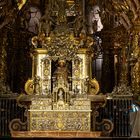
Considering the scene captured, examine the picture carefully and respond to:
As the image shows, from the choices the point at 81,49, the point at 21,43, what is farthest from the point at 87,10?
the point at 81,49

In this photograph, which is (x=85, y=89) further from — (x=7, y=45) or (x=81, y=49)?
(x=7, y=45)

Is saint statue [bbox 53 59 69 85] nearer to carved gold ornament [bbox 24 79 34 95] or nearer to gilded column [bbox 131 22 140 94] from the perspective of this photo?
carved gold ornament [bbox 24 79 34 95]

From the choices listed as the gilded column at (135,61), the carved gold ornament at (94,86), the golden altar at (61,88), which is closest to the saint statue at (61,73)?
the golden altar at (61,88)

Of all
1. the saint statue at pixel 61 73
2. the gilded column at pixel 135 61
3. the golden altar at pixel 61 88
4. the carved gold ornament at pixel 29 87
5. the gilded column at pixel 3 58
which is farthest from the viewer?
the gilded column at pixel 3 58

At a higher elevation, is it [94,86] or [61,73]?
[61,73]

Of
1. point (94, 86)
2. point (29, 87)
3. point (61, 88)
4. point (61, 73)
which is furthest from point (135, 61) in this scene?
point (29, 87)

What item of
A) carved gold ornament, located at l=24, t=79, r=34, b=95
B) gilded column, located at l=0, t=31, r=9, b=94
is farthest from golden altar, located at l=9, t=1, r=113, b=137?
gilded column, located at l=0, t=31, r=9, b=94

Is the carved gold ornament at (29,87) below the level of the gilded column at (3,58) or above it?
below

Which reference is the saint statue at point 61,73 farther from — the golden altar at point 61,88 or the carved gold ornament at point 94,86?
the carved gold ornament at point 94,86

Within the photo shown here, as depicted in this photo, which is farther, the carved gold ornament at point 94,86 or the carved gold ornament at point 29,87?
the carved gold ornament at point 29,87

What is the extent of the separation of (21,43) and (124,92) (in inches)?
291

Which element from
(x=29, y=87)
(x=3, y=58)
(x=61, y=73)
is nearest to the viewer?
(x=61, y=73)

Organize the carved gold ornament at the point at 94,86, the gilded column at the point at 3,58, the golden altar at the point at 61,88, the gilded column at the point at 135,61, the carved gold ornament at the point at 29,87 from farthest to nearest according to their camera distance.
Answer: the gilded column at the point at 3,58
the gilded column at the point at 135,61
the carved gold ornament at the point at 29,87
the carved gold ornament at the point at 94,86
the golden altar at the point at 61,88

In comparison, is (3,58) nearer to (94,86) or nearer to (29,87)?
(29,87)
